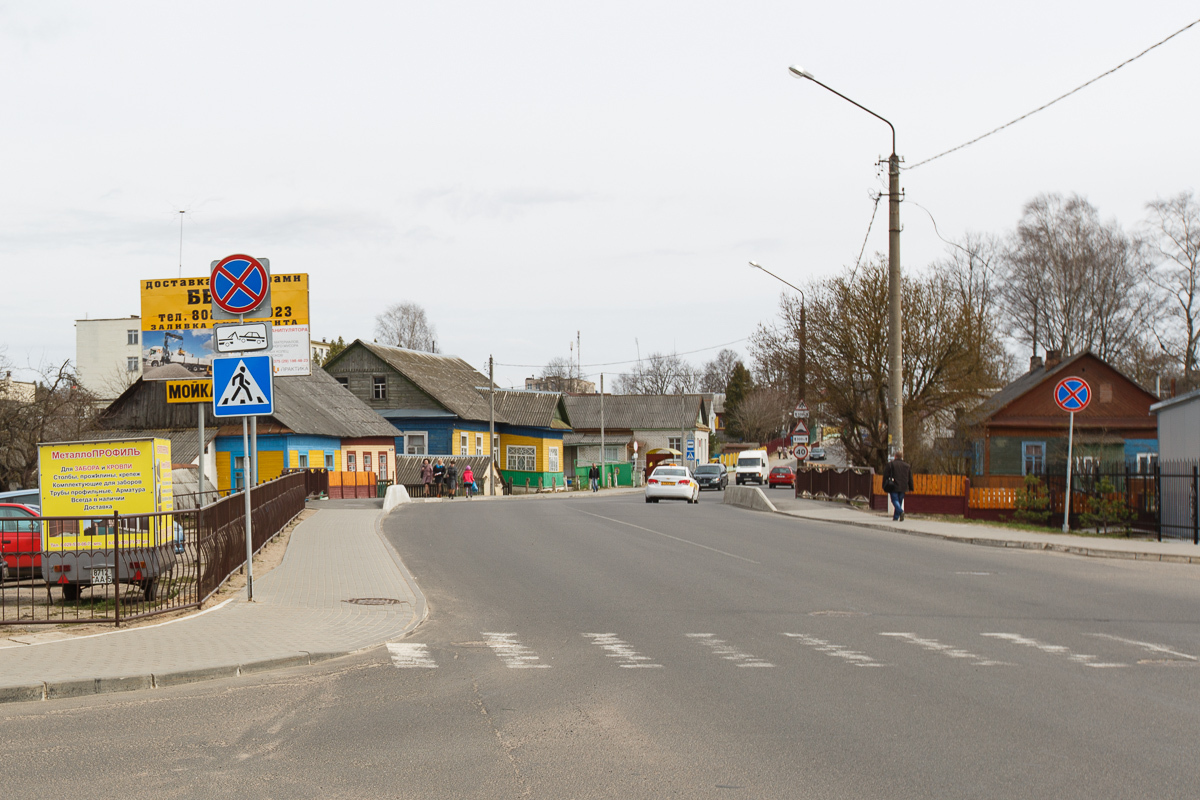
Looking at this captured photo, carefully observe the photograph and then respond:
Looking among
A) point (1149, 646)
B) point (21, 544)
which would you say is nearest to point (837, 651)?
point (1149, 646)

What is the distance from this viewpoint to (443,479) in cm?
5138

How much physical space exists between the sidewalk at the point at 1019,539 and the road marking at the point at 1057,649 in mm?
9359

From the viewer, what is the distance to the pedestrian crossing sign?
12234 mm

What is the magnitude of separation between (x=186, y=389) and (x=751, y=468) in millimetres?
45033

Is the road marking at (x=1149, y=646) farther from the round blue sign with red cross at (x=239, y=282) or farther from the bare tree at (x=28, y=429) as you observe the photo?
the bare tree at (x=28, y=429)

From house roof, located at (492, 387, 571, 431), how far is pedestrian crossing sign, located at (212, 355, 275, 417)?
184 ft

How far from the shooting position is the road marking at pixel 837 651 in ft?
29.2

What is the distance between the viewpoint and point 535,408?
71.8m

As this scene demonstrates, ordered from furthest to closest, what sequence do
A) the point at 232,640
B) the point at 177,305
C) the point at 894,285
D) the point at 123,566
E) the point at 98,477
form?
the point at 177,305 < the point at 894,285 < the point at 98,477 < the point at 123,566 < the point at 232,640

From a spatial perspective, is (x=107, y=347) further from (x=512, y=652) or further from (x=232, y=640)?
(x=512, y=652)

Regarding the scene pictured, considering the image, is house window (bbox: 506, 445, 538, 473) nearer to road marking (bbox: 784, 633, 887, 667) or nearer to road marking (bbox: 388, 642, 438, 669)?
road marking (bbox: 388, 642, 438, 669)

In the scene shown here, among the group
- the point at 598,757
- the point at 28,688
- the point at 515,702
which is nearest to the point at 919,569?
the point at 515,702

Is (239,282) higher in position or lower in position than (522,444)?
higher

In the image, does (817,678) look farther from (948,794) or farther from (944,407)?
(944,407)
